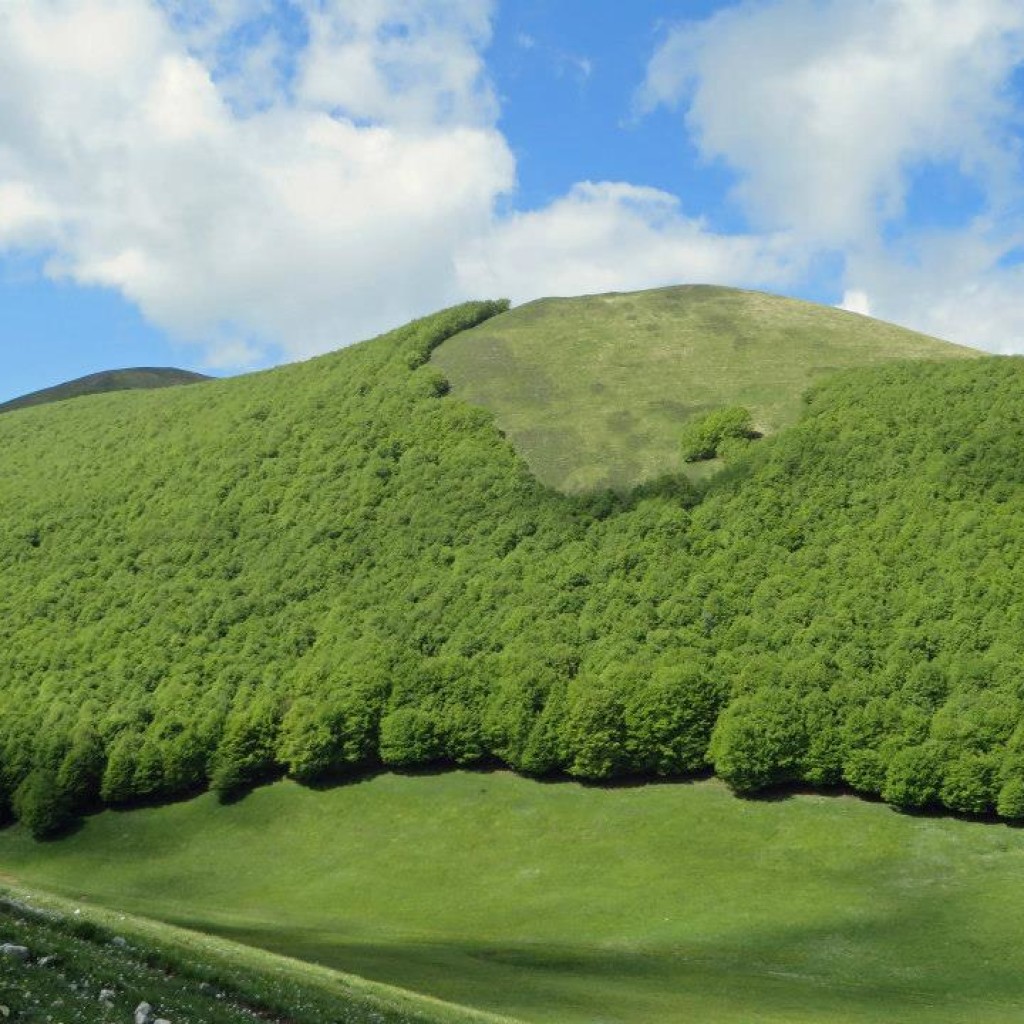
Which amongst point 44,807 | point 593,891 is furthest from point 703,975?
point 44,807

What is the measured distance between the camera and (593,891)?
67625 millimetres

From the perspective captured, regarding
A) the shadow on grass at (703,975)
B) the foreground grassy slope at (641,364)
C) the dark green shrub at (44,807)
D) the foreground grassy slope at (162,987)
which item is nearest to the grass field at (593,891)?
the shadow on grass at (703,975)

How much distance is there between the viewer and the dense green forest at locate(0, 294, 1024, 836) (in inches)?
3132

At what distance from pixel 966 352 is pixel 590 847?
293 feet

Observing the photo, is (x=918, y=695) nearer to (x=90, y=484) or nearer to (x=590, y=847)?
(x=590, y=847)

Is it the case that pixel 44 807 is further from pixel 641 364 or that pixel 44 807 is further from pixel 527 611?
pixel 641 364

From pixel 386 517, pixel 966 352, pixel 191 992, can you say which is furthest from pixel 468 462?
pixel 191 992

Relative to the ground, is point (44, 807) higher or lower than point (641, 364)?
lower

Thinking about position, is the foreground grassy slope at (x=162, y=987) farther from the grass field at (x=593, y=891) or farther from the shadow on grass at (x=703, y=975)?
the grass field at (x=593, y=891)

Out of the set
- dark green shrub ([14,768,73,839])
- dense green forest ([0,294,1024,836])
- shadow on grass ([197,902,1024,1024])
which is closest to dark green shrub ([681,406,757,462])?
dense green forest ([0,294,1024,836])

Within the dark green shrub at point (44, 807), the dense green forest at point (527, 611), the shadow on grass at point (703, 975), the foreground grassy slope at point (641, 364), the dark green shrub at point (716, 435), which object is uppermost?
the foreground grassy slope at point (641, 364)

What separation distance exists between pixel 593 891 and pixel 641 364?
3244 inches

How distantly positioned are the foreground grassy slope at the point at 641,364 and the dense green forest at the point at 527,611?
5.76 meters

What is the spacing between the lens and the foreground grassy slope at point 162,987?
16.6 meters
